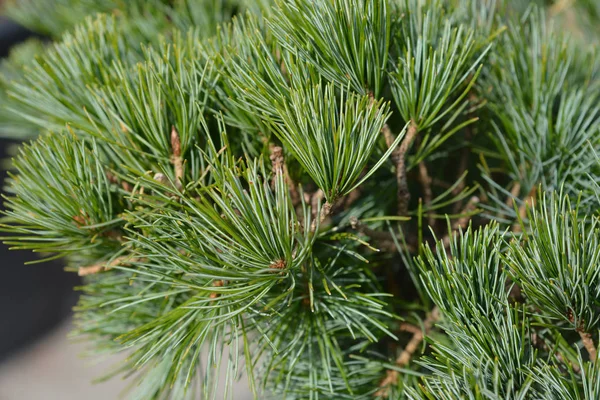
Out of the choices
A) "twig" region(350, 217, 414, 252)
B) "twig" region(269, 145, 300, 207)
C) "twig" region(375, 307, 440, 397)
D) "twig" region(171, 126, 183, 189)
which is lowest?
"twig" region(375, 307, 440, 397)

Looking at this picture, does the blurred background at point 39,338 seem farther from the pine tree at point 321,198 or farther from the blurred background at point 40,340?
the pine tree at point 321,198

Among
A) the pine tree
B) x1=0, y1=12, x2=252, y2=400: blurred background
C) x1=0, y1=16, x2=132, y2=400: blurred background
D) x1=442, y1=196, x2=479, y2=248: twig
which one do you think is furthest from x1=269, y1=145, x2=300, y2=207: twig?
x1=0, y1=16, x2=132, y2=400: blurred background

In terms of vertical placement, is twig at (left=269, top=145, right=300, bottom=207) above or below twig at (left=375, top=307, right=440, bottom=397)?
above

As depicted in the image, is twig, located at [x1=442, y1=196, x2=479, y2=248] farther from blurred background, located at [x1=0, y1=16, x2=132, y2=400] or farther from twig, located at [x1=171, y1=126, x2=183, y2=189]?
blurred background, located at [x1=0, y1=16, x2=132, y2=400]

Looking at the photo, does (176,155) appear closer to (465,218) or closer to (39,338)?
(465,218)

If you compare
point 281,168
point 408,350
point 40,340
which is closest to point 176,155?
point 281,168

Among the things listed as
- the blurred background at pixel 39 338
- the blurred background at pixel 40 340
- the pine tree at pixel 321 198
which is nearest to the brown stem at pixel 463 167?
the pine tree at pixel 321 198
